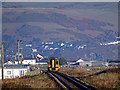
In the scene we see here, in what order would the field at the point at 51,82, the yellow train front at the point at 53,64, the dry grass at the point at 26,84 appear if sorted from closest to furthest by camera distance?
the dry grass at the point at 26,84 → the field at the point at 51,82 → the yellow train front at the point at 53,64

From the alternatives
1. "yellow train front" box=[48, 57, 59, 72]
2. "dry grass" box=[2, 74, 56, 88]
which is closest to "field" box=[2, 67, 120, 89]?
"dry grass" box=[2, 74, 56, 88]

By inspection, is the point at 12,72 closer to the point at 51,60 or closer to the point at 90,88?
the point at 51,60

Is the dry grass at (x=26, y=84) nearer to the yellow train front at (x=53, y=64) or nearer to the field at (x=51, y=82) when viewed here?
the field at (x=51, y=82)

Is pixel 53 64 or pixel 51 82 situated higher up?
pixel 53 64

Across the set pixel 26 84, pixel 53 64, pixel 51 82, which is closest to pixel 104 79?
pixel 51 82

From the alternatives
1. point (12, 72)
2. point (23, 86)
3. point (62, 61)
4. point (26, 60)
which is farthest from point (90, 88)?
point (26, 60)

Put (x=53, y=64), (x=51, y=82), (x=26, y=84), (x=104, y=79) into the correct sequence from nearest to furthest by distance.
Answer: (x=26, y=84) < (x=51, y=82) < (x=104, y=79) < (x=53, y=64)

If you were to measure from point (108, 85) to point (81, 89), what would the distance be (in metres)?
2.41

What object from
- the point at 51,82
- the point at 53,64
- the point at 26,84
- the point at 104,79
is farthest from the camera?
the point at 53,64

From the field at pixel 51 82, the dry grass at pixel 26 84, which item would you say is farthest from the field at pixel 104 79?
the dry grass at pixel 26 84

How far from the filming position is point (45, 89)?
2464 centimetres

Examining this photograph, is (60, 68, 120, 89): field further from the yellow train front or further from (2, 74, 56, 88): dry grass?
the yellow train front

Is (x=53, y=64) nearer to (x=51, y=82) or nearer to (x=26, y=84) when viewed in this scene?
(x=51, y=82)

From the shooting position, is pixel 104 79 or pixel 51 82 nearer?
pixel 51 82
